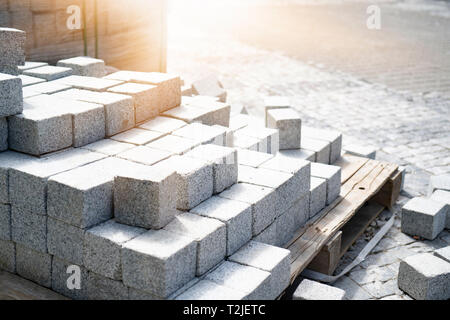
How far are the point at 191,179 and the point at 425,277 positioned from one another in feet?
8.57

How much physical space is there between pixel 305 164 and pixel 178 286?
2433 mm

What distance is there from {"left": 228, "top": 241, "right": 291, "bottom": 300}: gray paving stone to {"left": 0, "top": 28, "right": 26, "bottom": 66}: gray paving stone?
335cm

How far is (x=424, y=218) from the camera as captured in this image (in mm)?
7859

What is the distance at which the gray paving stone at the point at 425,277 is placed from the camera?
21.2 ft

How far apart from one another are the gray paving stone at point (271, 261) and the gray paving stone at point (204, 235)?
0.71 ft

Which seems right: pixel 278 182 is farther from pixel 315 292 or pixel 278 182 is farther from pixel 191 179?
pixel 315 292

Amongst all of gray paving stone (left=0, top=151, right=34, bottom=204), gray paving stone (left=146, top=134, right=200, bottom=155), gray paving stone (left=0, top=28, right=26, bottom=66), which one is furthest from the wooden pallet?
gray paving stone (left=0, top=28, right=26, bottom=66)

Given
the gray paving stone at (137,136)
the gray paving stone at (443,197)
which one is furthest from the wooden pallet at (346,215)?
the gray paving stone at (137,136)

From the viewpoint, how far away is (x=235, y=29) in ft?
77.6

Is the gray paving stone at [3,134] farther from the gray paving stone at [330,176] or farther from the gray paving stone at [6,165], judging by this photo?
the gray paving stone at [330,176]

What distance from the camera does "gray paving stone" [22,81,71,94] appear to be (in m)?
7.38

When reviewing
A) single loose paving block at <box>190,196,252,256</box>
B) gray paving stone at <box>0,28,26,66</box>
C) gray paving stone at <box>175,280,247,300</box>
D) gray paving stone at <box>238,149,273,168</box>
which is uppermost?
gray paving stone at <box>0,28,26,66</box>

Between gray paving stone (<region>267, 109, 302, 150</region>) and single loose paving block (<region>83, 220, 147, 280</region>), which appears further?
gray paving stone (<region>267, 109, 302, 150</region>)

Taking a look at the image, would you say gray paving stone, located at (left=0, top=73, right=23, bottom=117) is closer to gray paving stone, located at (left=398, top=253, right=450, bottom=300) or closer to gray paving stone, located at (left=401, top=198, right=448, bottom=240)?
gray paving stone, located at (left=398, top=253, right=450, bottom=300)
